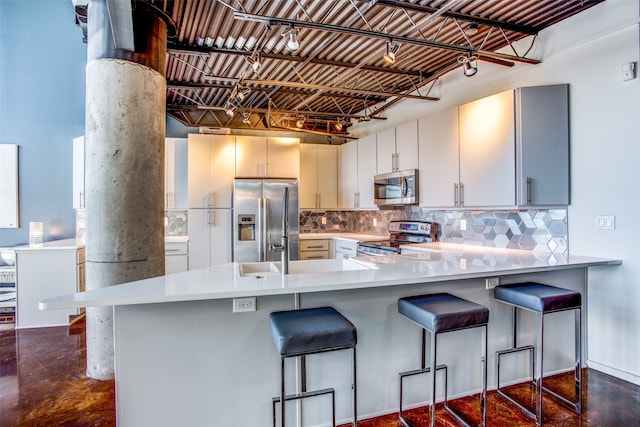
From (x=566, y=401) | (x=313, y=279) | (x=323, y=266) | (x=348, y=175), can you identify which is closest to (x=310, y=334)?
(x=313, y=279)

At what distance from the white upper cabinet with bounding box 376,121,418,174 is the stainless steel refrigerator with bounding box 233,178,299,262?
1410 millimetres

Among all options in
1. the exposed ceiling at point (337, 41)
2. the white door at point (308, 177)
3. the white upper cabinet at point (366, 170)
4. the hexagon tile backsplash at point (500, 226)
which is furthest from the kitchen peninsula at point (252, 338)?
the white door at point (308, 177)

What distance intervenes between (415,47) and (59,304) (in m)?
3.49

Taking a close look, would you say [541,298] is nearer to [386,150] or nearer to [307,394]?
[307,394]

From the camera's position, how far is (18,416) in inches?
87.1

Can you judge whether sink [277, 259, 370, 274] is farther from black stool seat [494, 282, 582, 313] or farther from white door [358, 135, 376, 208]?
white door [358, 135, 376, 208]

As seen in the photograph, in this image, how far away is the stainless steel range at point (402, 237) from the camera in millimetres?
4156

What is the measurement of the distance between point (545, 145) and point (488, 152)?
46cm

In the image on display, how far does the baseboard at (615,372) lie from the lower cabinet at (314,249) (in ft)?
11.2

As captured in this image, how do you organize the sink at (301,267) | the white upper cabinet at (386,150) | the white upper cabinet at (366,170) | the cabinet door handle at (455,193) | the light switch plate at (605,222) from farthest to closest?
the white upper cabinet at (366,170), the white upper cabinet at (386,150), the cabinet door handle at (455,193), the light switch plate at (605,222), the sink at (301,267)

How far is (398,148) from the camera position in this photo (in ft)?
14.5

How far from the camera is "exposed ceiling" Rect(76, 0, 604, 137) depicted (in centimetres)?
265

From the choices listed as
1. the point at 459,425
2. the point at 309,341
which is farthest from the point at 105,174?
the point at 459,425

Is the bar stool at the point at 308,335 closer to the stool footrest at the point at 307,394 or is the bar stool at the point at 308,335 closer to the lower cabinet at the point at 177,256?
the stool footrest at the point at 307,394
